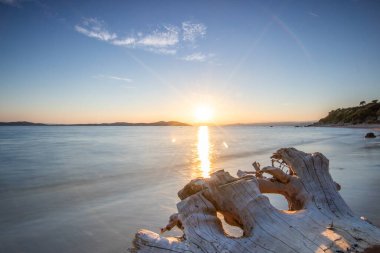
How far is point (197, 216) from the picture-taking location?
2814mm

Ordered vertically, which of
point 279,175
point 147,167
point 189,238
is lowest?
point 147,167

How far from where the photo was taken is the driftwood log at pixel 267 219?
243cm

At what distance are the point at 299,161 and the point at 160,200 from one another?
3727 millimetres

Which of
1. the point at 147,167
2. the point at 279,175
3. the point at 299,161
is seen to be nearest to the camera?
the point at 279,175

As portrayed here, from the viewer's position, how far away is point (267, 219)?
2771 mm

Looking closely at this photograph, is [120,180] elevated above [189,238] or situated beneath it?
situated beneath

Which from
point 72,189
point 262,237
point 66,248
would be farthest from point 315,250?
point 72,189

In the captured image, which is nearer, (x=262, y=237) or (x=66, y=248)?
(x=262, y=237)

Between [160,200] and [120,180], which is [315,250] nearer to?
[160,200]

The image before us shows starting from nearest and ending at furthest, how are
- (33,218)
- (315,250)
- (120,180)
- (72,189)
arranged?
1. (315,250)
2. (33,218)
3. (72,189)
4. (120,180)

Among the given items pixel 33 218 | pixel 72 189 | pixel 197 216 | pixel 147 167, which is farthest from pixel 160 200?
pixel 147 167

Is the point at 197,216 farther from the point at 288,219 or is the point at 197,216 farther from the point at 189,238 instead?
the point at 288,219

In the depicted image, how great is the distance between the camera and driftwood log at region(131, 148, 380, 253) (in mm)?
2432

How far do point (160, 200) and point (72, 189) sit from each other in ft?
10.7
